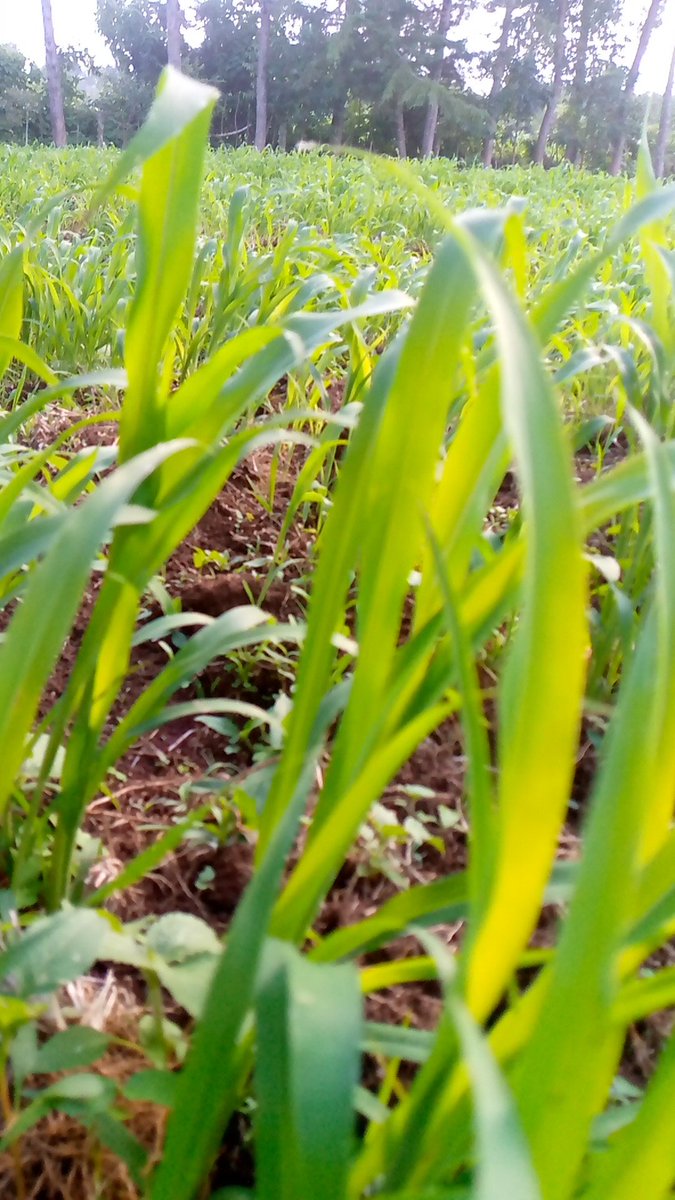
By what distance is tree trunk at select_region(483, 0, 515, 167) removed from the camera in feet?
68.0

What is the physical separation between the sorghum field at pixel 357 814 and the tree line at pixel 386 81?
22.7m

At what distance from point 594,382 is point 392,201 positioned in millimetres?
2934

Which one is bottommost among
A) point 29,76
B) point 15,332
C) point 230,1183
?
point 230,1183

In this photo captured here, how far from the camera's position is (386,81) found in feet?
69.2

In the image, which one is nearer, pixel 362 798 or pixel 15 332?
pixel 362 798

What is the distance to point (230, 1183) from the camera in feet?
1.61

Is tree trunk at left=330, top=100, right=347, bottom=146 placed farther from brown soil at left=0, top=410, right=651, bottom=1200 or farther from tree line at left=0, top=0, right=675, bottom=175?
brown soil at left=0, top=410, right=651, bottom=1200

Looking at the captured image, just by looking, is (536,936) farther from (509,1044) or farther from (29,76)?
(29,76)

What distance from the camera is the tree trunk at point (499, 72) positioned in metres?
20.7

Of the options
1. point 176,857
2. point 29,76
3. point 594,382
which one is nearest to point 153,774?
point 176,857

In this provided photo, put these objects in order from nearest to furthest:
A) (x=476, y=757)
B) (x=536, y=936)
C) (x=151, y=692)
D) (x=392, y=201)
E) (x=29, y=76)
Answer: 1. (x=476, y=757)
2. (x=151, y=692)
3. (x=536, y=936)
4. (x=392, y=201)
5. (x=29, y=76)

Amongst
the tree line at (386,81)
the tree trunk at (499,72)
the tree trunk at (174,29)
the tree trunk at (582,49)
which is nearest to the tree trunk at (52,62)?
the tree trunk at (174,29)

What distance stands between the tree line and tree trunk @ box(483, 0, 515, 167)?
2.7 inches

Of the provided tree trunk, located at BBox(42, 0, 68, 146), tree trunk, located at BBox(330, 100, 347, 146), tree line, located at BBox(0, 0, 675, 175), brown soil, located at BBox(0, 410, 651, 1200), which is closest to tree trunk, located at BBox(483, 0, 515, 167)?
tree line, located at BBox(0, 0, 675, 175)
